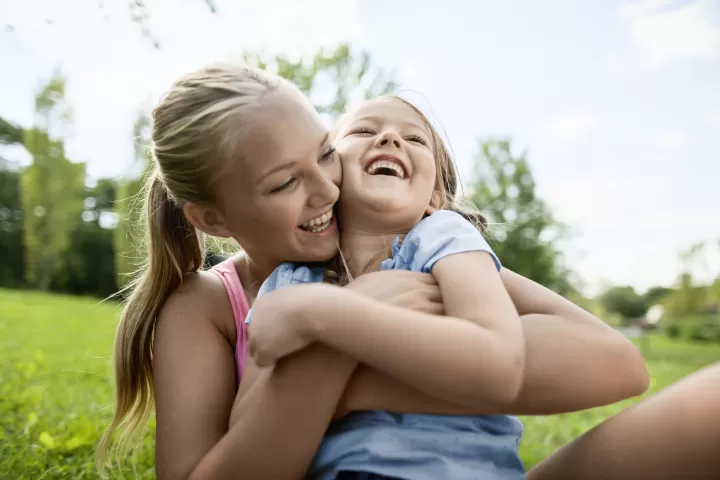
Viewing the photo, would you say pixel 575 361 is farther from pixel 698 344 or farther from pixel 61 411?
pixel 698 344

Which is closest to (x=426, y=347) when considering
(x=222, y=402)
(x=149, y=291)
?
(x=222, y=402)

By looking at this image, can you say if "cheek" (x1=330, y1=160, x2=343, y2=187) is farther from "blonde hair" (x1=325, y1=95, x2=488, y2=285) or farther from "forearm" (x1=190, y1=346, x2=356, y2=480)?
"forearm" (x1=190, y1=346, x2=356, y2=480)

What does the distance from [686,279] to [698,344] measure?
20.9ft

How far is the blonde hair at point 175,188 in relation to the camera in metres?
1.85

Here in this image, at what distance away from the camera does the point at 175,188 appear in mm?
2045

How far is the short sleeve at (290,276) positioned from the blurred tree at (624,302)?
4416 centimetres

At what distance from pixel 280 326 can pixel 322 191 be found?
1.76 feet

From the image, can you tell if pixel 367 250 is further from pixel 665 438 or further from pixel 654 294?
pixel 654 294

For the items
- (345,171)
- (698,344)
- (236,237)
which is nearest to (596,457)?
(345,171)

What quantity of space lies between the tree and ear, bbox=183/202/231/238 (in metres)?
27.2

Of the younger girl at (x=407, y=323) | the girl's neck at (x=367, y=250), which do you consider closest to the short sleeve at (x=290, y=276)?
the younger girl at (x=407, y=323)

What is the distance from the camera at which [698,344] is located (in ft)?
84.2

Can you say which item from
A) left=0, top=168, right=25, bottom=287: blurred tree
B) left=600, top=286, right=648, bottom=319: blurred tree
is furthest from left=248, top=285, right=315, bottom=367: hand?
left=600, top=286, right=648, bottom=319: blurred tree

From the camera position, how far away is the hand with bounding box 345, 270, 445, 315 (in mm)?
1552
